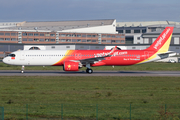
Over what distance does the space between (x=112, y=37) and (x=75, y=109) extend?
144m

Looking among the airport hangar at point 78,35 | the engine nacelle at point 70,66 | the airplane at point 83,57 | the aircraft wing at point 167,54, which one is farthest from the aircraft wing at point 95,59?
the airport hangar at point 78,35

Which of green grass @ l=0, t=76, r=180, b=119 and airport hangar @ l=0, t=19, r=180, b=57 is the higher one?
airport hangar @ l=0, t=19, r=180, b=57

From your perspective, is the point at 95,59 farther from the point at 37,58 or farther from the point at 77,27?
the point at 77,27

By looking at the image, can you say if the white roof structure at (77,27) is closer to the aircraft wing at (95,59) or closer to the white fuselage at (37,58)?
the white fuselage at (37,58)

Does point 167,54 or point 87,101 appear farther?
point 167,54

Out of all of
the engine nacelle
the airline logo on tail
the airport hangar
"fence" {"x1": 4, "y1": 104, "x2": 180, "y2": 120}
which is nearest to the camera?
"fence" {"x1": 4, "y1": 104, "x2": 180, "y2": 120}

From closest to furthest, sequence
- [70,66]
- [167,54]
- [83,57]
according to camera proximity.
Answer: [70,66], [83,57], [167,54]

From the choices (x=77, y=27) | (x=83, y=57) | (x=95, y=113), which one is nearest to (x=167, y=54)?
(x=83, y=57)

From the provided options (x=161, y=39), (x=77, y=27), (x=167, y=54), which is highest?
(x=77, y=27)

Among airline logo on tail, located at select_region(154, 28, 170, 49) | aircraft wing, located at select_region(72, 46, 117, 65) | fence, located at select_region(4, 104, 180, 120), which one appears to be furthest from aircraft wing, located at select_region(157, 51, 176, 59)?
fence, located at select_region(4, 104, 180, 120)

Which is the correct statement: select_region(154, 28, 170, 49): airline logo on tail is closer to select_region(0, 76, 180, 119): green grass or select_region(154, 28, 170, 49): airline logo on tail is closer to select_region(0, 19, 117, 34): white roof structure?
select_region(0, 76, 180, 119): green grass

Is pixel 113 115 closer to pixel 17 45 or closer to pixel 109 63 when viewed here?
pixel 109 63

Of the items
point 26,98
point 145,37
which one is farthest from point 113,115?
point 145,37

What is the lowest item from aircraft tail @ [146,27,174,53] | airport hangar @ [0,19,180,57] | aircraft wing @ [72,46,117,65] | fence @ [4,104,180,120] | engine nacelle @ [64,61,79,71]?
fence @ [4,104,180,120]
